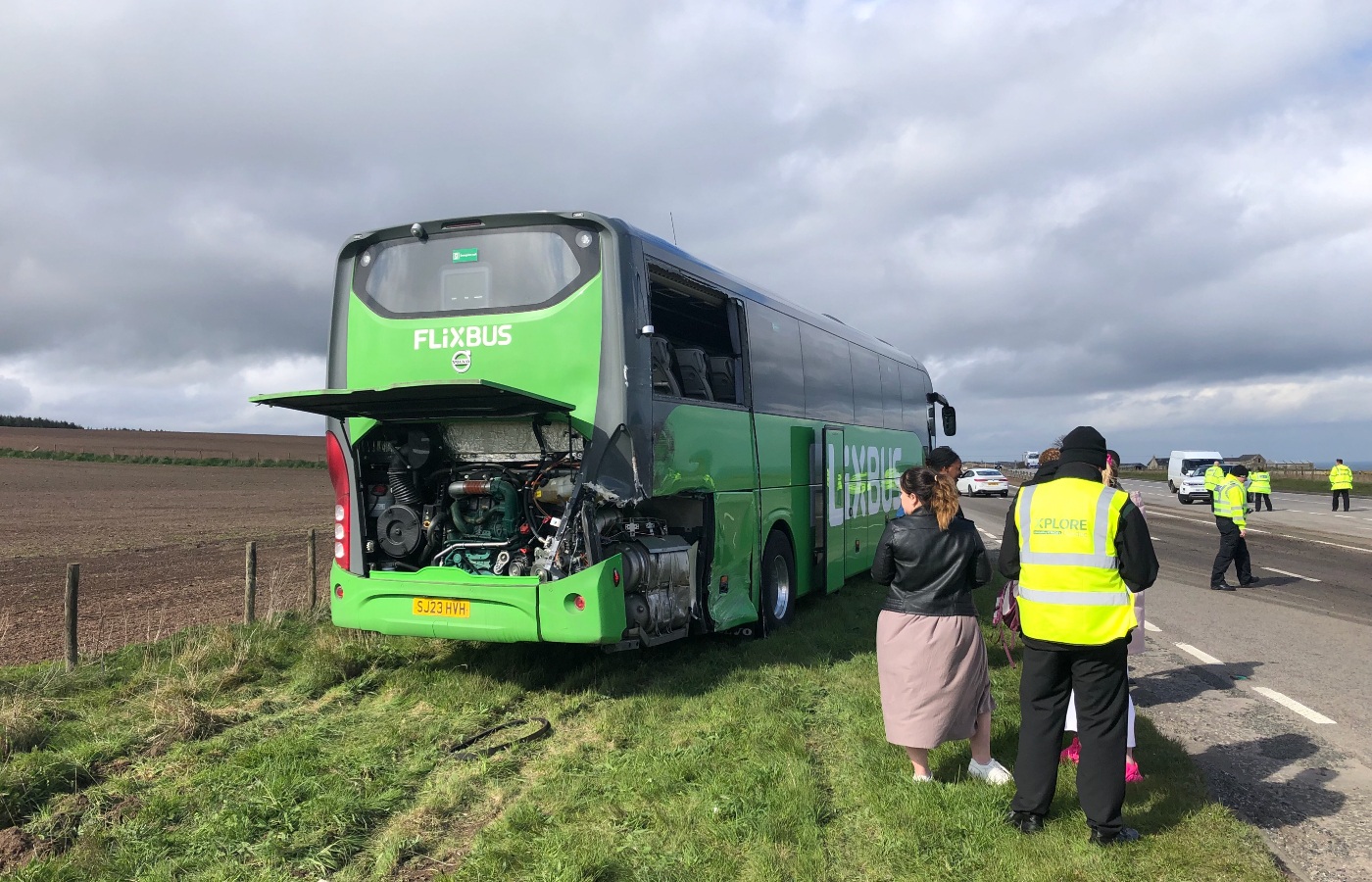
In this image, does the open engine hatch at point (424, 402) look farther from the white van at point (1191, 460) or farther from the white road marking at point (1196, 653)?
the white van at point (1191, 460)

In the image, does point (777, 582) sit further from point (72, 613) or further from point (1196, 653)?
point (72, 613)

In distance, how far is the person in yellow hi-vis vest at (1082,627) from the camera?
13.6 ft

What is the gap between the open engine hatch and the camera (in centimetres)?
620

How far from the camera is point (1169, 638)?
9.51 m

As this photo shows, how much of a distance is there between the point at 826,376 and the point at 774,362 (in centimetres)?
174

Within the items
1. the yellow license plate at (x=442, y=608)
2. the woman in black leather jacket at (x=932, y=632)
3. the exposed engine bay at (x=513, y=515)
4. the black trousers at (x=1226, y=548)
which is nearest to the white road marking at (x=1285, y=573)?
the black trousers at (x=1226, y=548)

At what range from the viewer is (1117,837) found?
4152mm

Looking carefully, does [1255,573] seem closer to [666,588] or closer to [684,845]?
[666,588]

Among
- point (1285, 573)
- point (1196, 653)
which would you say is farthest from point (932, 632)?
point (1285, 573)

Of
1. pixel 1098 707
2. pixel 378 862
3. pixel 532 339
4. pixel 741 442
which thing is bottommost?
pixel 378 862

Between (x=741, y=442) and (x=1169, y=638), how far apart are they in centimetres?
474

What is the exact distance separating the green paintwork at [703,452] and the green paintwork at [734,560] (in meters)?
0.15

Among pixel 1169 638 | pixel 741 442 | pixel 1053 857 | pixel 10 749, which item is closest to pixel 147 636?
pixel 10 749

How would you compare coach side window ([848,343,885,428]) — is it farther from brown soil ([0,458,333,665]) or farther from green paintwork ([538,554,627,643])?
brown soil ([0,458,333,665])
